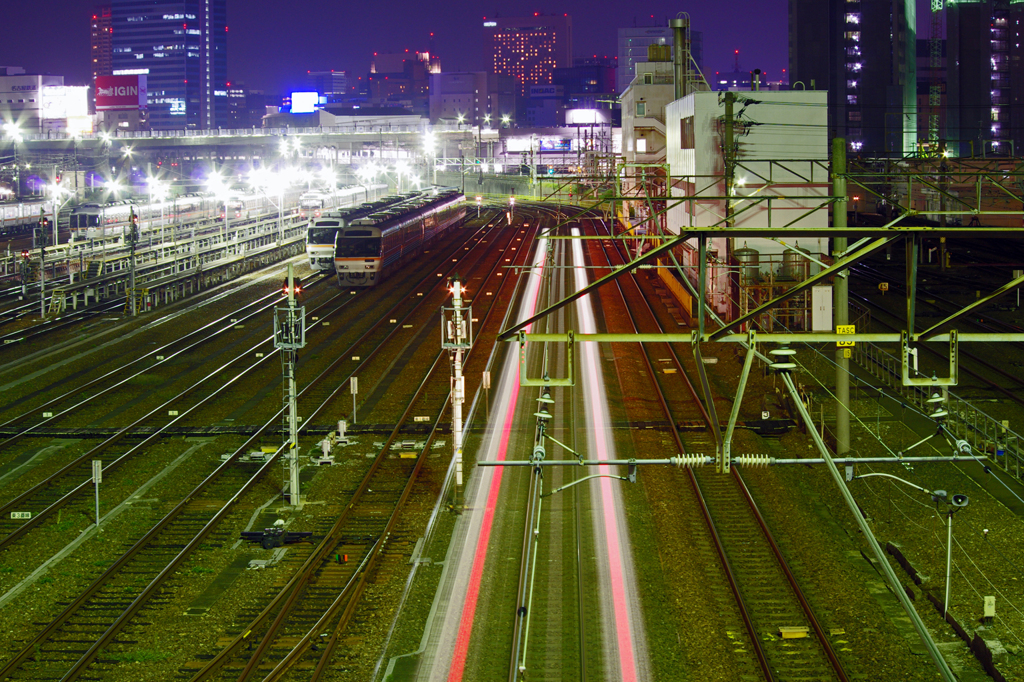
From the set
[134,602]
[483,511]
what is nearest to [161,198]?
[483,511]

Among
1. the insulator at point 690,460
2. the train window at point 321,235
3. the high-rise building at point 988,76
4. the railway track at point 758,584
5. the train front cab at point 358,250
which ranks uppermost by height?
the high-rise building at point 988,76

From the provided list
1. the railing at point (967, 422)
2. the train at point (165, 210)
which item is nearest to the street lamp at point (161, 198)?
the train at point (165, 210)

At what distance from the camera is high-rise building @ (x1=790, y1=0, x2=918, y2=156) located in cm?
10300

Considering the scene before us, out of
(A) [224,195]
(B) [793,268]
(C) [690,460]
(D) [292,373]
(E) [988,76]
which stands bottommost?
(C) [690,460]

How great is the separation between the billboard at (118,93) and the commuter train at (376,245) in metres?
109

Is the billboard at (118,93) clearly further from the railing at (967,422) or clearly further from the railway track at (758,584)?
the railway track at (758,584)

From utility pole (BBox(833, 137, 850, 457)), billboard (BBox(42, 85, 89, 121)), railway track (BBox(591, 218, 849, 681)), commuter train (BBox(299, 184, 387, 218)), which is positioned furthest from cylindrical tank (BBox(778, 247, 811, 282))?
billboard (BBox(42, 85, 89, 121))

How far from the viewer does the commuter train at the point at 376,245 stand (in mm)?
43094

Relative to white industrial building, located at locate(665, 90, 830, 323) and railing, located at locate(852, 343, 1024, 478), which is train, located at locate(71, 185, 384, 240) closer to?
white industrial building, located at locate(665, 90, 830, 323)

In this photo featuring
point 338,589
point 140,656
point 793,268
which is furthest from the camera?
point 793,268

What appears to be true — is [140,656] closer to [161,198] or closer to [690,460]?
[690,460]

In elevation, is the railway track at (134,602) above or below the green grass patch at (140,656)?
above

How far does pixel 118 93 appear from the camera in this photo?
5871 inches

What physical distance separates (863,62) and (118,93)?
329ft
